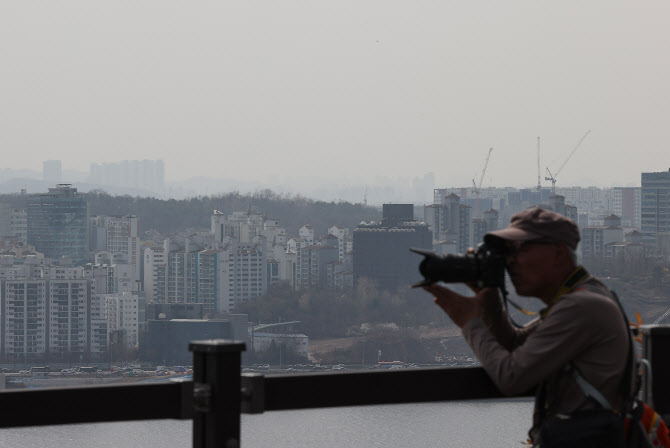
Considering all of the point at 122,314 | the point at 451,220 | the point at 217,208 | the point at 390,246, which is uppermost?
the point at 217,208

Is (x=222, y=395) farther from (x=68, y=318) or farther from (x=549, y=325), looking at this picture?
(x=68, y=318)

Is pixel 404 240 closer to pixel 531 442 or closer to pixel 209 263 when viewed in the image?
pixel 209 263

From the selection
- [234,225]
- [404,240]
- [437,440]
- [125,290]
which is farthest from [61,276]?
[437,440]

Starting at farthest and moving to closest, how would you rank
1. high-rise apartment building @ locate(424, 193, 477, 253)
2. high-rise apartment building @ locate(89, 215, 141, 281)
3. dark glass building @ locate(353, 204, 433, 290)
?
high-rise apartment building @ locate(89, 215, 141, 281)
high-rise apartment building @ locate(424, 193, 477, 253)
dark glass building @ locate(353, 204, 433, 290)

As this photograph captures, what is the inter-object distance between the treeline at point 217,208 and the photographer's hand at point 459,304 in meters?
69.7

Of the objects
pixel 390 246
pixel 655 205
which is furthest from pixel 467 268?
pixel 655 205

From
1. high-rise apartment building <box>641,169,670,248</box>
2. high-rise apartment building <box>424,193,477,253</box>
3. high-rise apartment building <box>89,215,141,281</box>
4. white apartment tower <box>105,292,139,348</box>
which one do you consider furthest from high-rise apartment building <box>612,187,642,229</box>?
white apartment tower <box>105,292,139,348</box>

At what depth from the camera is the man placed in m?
1.39

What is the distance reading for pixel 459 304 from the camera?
4.82 ft

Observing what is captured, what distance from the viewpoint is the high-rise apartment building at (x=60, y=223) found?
68938mm

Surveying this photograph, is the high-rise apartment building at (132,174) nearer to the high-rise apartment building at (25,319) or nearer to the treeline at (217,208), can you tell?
the treeline at (217,208)

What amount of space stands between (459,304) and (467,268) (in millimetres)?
63

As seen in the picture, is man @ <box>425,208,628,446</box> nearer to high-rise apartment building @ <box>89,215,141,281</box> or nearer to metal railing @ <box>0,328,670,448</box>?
metal railing @ <box>0,328,670,448</box>

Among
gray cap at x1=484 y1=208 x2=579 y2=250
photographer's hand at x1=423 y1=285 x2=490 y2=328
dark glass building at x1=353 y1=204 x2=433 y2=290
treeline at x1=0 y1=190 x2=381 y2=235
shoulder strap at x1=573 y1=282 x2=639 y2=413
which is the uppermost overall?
gray cap at x1=484 y1=208 x2=579 y2=250
